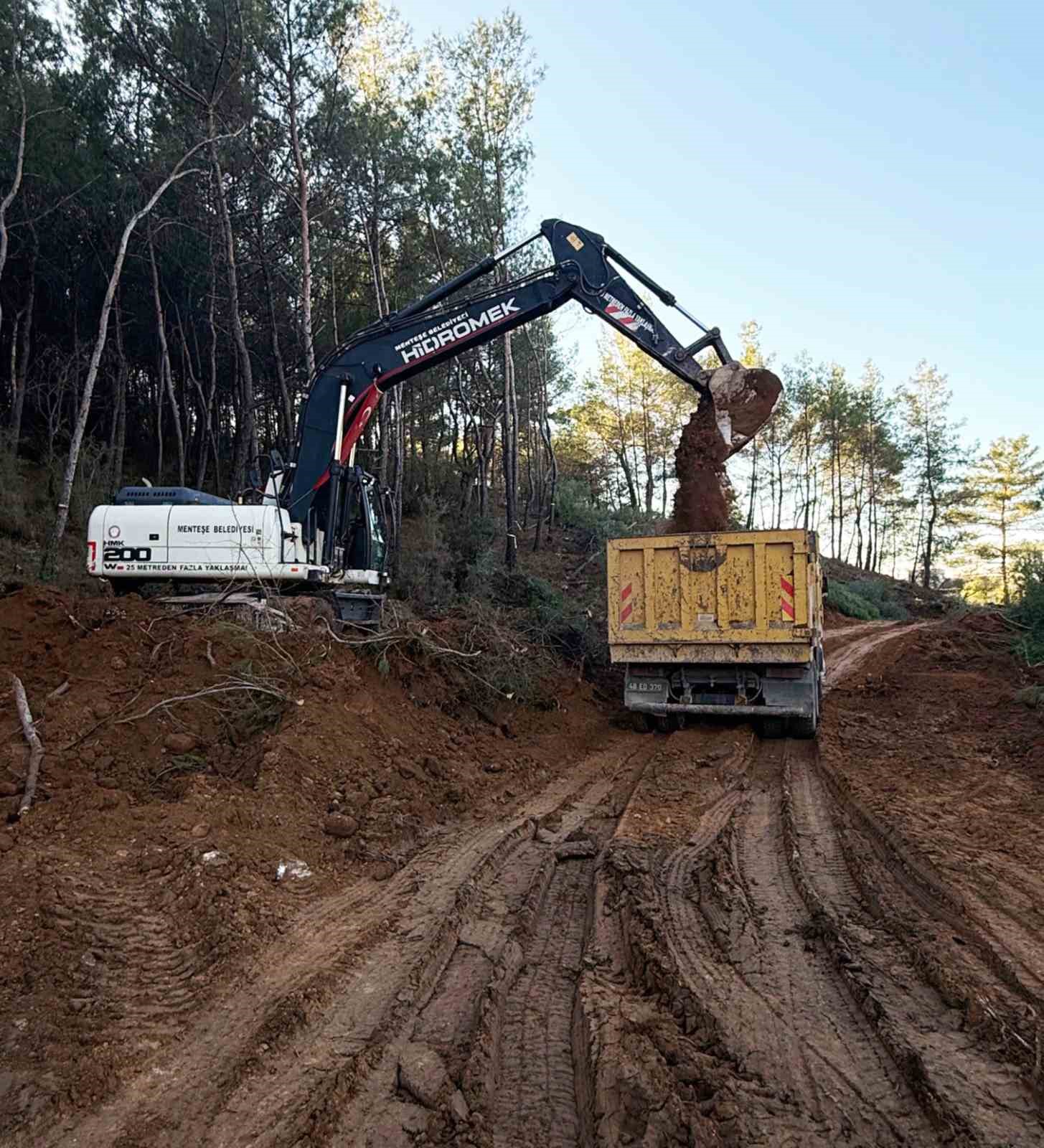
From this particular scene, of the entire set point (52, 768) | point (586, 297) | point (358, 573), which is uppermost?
point (586, 297)

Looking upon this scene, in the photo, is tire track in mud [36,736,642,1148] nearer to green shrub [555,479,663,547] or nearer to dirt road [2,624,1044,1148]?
dirt road [2,624,1044,1148]

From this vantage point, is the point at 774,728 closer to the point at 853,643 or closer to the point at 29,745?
the point at 29,745

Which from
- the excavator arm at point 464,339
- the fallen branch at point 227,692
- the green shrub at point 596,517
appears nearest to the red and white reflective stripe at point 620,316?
the excavator arm at point 464,339

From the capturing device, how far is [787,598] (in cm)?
898

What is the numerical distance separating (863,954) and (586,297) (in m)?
8.22

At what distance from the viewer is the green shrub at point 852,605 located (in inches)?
1096

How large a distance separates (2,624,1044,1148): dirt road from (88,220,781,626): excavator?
4.57 meters

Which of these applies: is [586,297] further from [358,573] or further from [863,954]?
[863,954]

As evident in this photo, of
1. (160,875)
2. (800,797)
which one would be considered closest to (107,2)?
(160,875)

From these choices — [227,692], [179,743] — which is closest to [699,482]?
[227,692]

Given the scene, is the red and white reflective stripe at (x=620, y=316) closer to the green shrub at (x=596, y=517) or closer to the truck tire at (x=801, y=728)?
the truck tire at (x=801, y=728)

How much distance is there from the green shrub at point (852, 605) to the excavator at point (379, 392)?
63.6ft

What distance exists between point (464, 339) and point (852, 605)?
2316 cm

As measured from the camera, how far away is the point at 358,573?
30.8ft
